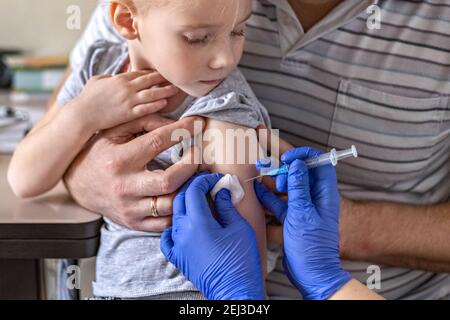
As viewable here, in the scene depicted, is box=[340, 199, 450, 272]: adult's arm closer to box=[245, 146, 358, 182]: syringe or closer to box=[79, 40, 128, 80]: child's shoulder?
box=[245, 146, 358, 182]: syringe

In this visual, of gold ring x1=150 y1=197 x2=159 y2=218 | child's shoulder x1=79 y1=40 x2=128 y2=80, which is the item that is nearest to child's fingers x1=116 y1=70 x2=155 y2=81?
child's shoulder x1=79 y1=40 x2=128 y2=80

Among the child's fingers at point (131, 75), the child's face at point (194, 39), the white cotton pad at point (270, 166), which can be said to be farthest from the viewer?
the child's fingers at point (131, 75)

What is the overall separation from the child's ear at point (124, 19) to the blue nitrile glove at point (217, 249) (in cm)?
32

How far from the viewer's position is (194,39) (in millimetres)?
1112

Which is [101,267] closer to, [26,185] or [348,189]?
[26,185]

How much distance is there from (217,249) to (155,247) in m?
0.19

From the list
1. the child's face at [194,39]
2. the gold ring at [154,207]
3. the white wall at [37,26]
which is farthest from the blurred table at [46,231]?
the white wall at [37,26]

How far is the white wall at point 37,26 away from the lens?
282 centimetres

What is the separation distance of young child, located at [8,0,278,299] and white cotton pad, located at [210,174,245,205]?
0.02m

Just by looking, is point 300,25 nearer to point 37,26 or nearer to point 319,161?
point 319,161

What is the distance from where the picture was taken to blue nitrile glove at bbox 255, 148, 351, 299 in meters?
1.14

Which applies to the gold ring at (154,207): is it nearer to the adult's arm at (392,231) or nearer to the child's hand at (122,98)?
the child's hand at (122,98)

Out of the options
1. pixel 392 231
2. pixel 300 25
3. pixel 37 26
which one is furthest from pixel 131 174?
pixel 37 26

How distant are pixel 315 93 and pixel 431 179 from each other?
362 mm
